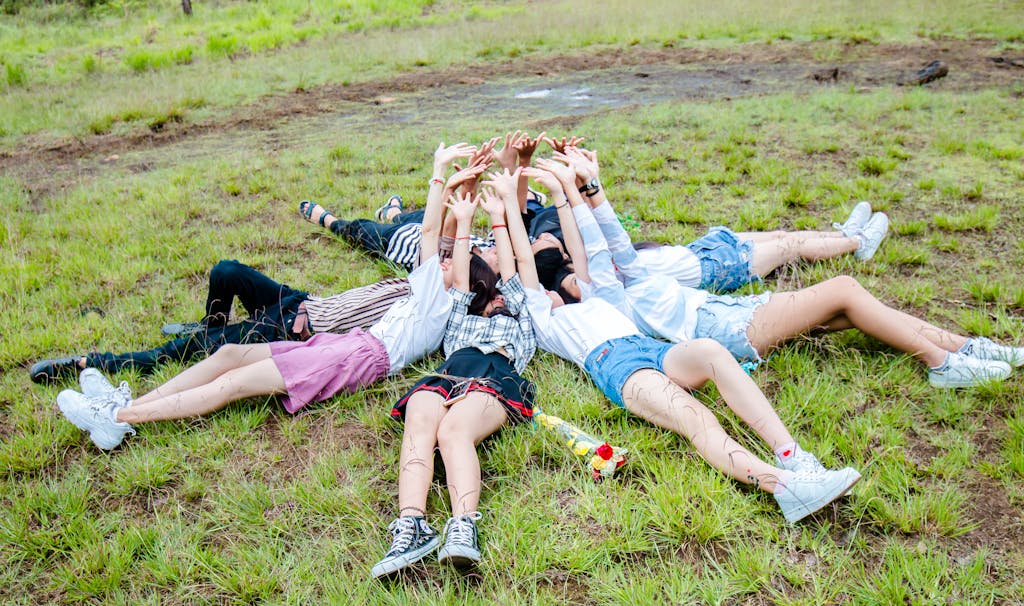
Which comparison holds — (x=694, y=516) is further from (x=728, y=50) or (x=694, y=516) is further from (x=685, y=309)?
(x=728, y=50)

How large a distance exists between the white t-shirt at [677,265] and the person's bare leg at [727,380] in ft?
4.04

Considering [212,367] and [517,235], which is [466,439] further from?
[212,367]

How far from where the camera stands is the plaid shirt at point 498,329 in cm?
365

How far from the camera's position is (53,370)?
3.84 m

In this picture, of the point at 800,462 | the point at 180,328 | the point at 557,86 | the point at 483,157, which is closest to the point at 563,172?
the point at 483,157

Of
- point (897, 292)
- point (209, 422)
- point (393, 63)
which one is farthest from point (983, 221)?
point (393, 63)

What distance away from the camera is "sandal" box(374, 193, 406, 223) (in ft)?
18.9

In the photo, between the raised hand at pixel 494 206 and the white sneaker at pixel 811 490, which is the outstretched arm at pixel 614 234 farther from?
the white sneaker at pixel 811 490

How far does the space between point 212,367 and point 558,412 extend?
73.6 inches

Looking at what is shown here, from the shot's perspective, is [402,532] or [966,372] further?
[966,372]

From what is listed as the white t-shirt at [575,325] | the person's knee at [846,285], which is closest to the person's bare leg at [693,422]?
the white t-shirt at [575,325]

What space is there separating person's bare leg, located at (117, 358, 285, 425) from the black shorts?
0.70m

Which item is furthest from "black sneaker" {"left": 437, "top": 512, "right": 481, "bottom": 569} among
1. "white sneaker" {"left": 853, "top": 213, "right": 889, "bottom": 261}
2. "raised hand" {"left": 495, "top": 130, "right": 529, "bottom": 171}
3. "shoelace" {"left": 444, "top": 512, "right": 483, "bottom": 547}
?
"white sneaker" {"left": 853, "top": 213, "right": 889, "bottom": 261}

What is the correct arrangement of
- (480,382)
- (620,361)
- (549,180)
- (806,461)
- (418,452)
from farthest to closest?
(549,180), (620,361), (480,382), (418,452), (806,461)
